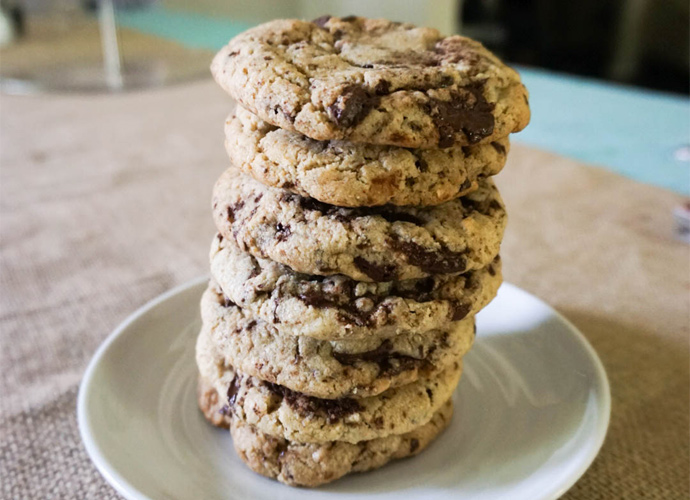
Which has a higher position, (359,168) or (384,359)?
(359,168)

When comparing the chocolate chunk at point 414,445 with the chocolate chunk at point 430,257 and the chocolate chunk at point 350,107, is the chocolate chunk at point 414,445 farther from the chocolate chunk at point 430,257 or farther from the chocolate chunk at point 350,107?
the chocolate chunk at point 350,107

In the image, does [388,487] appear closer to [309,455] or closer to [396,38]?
[309,455]

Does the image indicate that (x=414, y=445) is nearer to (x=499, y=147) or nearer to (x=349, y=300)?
(x=349, y=300)

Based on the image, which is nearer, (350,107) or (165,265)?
(350,107)

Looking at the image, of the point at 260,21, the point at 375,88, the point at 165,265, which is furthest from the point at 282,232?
the point at 260,21

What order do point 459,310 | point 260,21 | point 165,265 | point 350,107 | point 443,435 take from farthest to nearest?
point 260,21, point 165,265, point 443,435, point 459,310, point 350,107

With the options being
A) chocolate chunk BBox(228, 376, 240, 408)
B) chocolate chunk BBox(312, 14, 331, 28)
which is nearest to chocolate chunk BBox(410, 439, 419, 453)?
chocolate chunk BBox(228, 376, 240, 408)

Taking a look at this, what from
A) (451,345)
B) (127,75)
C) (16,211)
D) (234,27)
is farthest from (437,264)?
(234,27)

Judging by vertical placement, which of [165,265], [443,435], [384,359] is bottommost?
[165,265]
